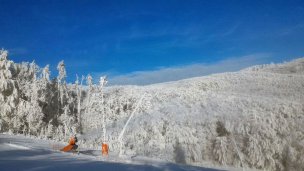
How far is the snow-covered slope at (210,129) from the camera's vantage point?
3578 cm

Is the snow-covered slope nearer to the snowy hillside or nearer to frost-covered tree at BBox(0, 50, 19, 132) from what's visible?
the snowy hillside

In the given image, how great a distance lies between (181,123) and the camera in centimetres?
4172

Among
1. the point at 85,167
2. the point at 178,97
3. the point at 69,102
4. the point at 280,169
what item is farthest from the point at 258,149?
the point at 69,102

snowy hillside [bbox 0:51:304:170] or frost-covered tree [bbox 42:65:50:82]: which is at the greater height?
frost-covered tree [bbox 42:65:50:82]

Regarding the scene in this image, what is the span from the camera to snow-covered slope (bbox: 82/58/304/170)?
117ft

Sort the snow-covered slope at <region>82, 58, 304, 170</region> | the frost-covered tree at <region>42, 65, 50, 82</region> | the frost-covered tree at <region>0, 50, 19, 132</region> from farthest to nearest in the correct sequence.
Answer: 1. the frost-covered tree at <region>42, 65, 50, 82</region>
2. the frost-covered tree at <region>0, 50, 19, 132</region>
3. the snow-covered slope at <region>82, 58, 304, 170</region>

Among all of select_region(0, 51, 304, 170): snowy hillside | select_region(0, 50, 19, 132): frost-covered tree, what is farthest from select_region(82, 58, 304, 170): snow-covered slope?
select_region(0, 50, 19, 132): frost-covered tree

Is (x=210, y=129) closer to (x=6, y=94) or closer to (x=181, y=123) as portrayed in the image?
(x=181, y=123)

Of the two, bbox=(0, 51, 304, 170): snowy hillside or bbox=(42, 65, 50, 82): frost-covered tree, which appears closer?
bbox=(0, 51, 304, 170): snowy hillside

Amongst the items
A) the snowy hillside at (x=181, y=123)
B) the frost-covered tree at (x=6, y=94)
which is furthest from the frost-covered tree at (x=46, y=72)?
the frost-covered tree at (x=6, y=94)

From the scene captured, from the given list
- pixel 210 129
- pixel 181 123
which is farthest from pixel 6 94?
pixel 210 129

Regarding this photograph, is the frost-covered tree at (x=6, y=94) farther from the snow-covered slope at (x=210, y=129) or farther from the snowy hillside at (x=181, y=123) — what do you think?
the snow-covered slope at (x=210, y=129)

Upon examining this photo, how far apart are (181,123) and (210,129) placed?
3.33m

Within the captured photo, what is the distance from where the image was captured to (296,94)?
57406mm
